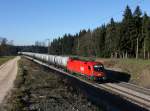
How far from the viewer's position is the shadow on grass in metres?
48.9

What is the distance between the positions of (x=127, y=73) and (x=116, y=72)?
372 cm

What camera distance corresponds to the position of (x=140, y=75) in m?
45.8

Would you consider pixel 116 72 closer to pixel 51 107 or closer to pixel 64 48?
pixel 51 107

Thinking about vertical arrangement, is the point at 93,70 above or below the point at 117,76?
above

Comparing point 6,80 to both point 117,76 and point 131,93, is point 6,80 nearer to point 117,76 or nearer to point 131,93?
point 131,93

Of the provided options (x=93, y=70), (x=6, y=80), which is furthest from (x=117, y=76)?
(x=6, y=80)

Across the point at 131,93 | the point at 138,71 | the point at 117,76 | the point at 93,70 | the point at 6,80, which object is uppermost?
the point at 93,70

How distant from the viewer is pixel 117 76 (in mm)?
52250

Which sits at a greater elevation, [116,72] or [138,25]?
[138,25]

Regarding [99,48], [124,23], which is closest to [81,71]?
[124,23]

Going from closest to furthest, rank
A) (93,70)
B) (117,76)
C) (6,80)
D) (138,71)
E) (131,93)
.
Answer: (131,93) → (6,80) → (93,70) → (138,71) → (117,76)

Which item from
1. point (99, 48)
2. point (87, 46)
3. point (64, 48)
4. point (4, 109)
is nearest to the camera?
point (4, 109)

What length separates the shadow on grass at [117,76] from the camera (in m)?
48.9

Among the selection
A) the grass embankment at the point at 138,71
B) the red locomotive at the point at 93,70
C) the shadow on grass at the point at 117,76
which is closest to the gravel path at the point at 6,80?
the red locomotive at the point at 93,70
